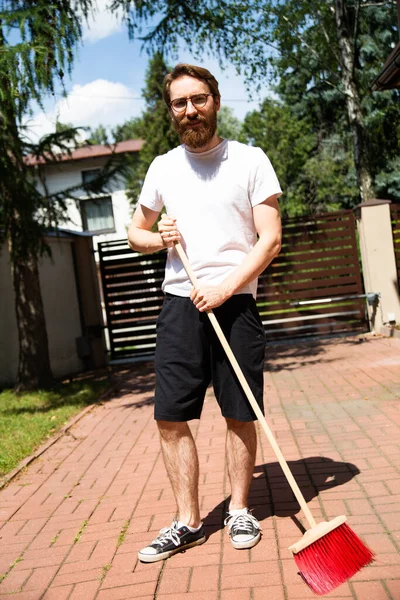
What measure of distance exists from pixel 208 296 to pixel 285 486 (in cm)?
154

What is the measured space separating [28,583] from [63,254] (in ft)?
30.0

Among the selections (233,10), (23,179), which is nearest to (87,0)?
(23,179)

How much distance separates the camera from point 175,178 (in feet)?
11.0

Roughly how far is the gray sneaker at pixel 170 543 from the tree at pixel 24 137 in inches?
208

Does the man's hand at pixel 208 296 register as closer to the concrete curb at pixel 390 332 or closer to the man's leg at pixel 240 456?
the man's leg at pixel 240 456

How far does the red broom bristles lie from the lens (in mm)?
2770

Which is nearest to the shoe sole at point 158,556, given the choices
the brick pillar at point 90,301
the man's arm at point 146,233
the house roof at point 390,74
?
the man's arm at point 146,233

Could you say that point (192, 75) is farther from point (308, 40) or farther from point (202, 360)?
point (308, 40)

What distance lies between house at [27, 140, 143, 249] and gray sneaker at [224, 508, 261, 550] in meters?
6.19

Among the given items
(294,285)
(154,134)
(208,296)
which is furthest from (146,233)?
(154,134)

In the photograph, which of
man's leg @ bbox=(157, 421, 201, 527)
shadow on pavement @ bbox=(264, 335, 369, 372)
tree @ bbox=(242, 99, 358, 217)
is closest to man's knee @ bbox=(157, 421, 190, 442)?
man's leg @ bbox=(157, 421, 201, 527)

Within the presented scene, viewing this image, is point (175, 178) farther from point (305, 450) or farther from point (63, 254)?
point (63, 254)

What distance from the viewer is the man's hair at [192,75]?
3295 millimetres

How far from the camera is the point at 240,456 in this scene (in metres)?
3.40
